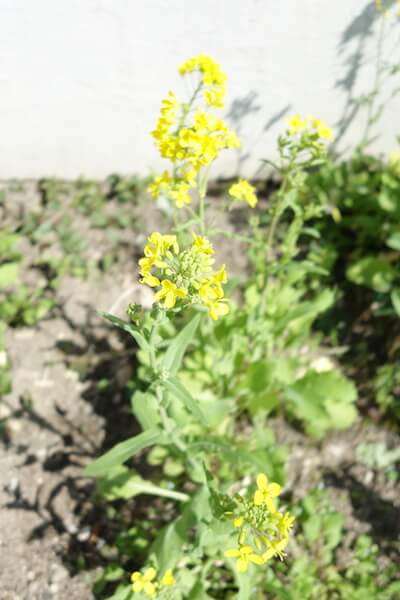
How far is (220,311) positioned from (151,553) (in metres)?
1.38

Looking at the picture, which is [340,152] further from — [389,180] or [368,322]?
[368,322]

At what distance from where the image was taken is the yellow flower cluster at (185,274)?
61.9 inches

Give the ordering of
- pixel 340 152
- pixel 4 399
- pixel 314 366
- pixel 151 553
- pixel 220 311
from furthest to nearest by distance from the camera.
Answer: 1. pixel 340 152
2. pixel 314 366
3. pixel 4 399
4. pixel 151 553
5. pixel 220 311

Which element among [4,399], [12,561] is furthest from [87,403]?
[12,561]

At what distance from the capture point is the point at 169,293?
157 centimetres

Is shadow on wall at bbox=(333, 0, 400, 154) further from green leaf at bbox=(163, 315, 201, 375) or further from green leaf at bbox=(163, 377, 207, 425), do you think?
green leaf at bbox=(163, 377, 207, 425)

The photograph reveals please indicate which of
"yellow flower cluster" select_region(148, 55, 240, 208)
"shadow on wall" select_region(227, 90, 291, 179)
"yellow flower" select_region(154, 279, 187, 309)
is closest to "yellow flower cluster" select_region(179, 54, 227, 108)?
"yellow flower cluster" select_region(148, 55, 240, 208)

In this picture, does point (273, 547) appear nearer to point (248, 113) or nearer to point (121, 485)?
point (121, 485)

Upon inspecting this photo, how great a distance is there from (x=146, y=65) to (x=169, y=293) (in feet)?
6.79

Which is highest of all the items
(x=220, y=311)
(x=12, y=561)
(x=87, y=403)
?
(x=220, y=311)

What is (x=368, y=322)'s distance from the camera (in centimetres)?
340

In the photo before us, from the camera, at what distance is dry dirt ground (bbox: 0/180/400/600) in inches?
101

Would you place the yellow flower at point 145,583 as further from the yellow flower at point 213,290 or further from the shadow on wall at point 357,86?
the shadow on wall at point 357,86

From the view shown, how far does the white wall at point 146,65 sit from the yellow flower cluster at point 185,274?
6.13 ft
